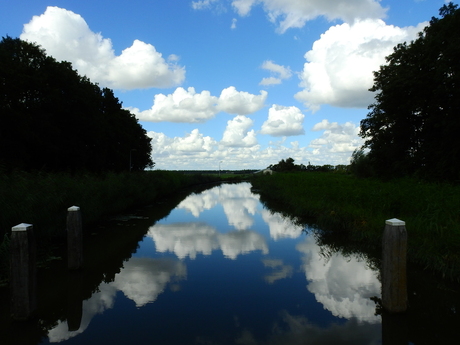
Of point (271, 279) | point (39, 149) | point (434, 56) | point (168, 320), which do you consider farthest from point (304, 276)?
point (39, 149)

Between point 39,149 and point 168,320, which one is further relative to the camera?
point 39,149

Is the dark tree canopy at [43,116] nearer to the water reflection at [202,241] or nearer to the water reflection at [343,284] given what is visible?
the water reflection at [202,241]

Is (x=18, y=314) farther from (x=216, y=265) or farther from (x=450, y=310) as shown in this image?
(x=450, y=310)

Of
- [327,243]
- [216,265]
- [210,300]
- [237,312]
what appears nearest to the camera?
[237,312]

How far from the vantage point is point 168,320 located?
4672mm

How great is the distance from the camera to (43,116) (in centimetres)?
2764

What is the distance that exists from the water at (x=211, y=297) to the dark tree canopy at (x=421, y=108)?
15006 mm

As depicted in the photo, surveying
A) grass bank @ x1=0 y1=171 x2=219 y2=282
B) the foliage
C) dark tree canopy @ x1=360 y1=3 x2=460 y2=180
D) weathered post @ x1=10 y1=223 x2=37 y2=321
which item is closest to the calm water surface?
weathered post @ x1=10 y1=223 x2=37 y2=321

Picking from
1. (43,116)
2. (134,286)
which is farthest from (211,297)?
(43,116)

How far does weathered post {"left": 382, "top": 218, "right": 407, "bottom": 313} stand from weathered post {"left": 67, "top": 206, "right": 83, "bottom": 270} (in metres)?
5.30

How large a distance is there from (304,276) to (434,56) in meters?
20.3

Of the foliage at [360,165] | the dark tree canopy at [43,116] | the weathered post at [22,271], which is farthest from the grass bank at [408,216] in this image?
the foliage at [360,165]

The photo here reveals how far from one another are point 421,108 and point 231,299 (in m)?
21.6

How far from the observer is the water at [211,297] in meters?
4.30
